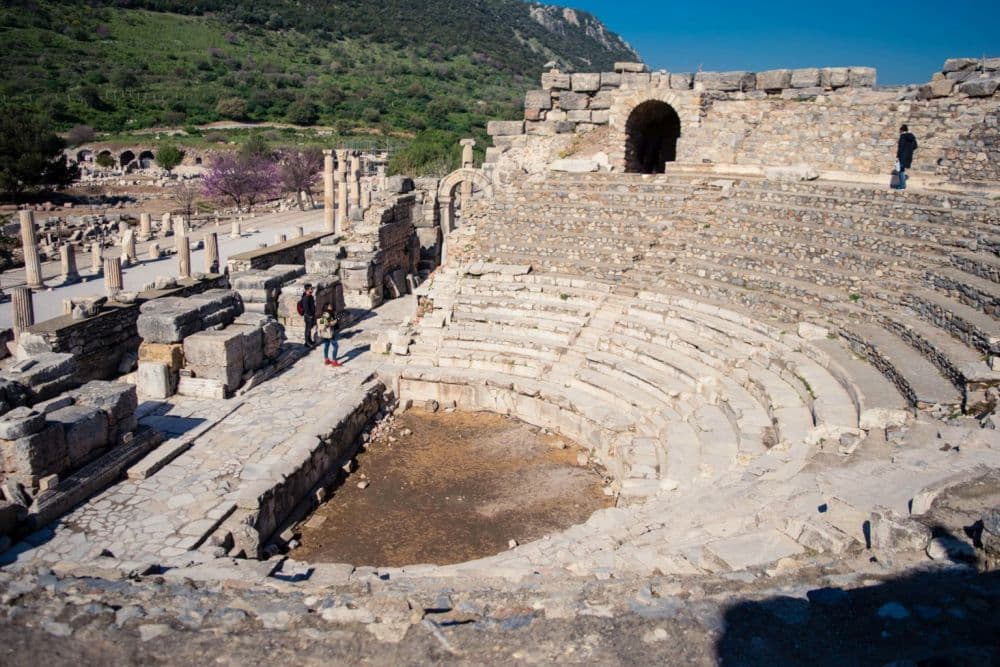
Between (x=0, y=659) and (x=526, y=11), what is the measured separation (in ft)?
437

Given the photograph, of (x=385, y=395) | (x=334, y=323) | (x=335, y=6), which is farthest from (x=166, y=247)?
(x=335, y=6)

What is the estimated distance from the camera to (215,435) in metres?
10.7

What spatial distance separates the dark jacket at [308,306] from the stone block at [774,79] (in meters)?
11.5

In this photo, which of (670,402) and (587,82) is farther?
(587,82)

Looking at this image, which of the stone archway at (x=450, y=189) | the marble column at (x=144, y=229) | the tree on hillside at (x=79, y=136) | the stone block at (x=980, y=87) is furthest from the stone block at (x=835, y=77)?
the tree on hillside at (x=79, y=136)

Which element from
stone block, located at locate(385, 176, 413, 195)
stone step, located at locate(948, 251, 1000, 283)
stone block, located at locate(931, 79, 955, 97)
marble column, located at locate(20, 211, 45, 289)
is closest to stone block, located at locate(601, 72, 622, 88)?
stone block, located at locate(385, 176, 413, 195)

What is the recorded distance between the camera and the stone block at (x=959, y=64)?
15223 mm

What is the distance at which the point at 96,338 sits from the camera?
41.5 ft

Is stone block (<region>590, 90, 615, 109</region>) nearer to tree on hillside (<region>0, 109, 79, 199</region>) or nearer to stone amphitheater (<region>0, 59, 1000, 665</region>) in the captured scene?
stone amphitheater (<region>0, 59, 1000, 665</region>)

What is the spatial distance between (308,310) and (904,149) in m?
16.3

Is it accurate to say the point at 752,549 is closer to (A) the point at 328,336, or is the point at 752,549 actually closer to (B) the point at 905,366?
(B) the point at 905,366

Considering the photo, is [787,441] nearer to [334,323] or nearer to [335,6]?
[334,323]

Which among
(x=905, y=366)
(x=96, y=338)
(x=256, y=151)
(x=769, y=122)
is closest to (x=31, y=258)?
(x=96, y=338)

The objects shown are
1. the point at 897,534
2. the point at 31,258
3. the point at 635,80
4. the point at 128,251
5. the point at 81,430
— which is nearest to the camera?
the point at 897,534
